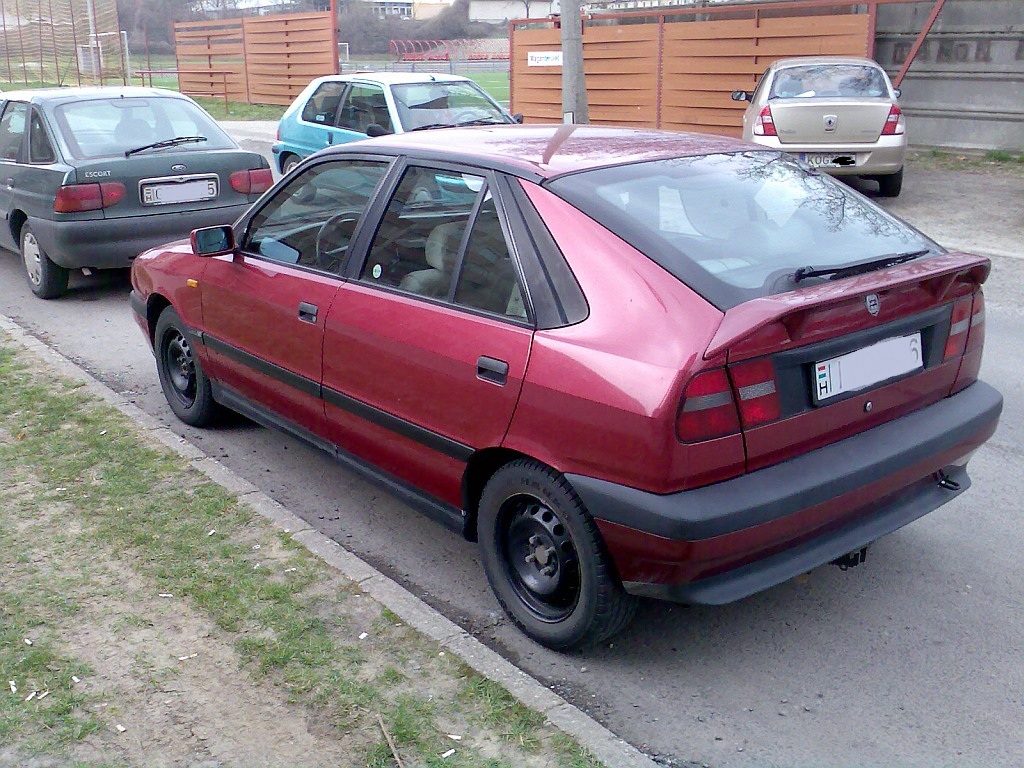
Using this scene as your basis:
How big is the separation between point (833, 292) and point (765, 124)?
30.8 ft

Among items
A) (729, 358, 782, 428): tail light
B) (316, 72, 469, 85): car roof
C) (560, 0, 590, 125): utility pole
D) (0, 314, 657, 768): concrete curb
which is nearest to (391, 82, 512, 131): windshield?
(316, 72, 469, 85): car roof

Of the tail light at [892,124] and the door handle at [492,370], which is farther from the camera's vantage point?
the tail light at [892,124]

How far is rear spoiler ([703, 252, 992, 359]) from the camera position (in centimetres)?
296

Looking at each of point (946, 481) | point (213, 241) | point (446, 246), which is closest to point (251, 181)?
point (213, 241)

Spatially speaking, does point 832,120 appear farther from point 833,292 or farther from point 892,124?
point 833,292

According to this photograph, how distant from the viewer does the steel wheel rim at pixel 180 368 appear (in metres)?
5.57

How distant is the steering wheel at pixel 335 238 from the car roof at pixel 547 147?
0.29 m

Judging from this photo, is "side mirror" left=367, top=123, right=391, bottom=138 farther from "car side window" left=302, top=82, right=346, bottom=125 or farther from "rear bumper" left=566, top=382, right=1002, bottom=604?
"rear bumper" left=566, top=382, right=1002, bottom=604

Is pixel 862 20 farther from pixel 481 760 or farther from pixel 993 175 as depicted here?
pixel 481 760

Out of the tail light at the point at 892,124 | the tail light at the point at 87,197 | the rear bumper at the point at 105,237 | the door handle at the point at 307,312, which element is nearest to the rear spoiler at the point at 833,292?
the door handle at the point at 307,312

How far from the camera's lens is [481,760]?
2830 millimetres

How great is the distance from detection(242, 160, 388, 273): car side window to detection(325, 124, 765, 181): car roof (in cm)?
12

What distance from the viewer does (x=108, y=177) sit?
7.99 m

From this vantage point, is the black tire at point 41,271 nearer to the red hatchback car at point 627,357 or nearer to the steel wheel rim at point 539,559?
the red hatchback car at point 627,357
